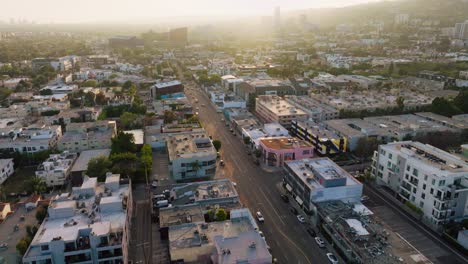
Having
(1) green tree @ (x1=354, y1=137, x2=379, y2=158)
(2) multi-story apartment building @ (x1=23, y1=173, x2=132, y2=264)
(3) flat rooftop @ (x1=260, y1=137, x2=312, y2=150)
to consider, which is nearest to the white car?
(3) flat rooftop @ (x1=260, y1=137, x2=312, y2=150)

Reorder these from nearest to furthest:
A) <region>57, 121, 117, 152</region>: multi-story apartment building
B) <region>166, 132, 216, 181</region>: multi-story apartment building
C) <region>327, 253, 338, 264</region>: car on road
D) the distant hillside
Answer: <region>327, 253, 338, 264</region>: car on road
<region>166, 132, 216, 181</region>: multi-story apartment building
<region>57, 121, 117, 152</region>: multi-story apartment building
the distant hillside

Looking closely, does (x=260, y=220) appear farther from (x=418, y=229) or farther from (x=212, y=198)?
(x=418, y=229)

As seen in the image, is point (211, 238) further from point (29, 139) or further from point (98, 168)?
point (29, 139)

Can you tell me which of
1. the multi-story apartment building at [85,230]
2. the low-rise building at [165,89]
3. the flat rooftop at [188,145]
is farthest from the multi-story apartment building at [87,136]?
the low-rise building at [165,89]

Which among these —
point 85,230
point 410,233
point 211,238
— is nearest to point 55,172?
point 85,230

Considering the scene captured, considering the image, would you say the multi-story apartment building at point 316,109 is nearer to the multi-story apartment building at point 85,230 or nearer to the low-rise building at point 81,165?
the low-rise building at point 81,165

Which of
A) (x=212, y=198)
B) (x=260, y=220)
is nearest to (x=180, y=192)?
(x=212, y=198)

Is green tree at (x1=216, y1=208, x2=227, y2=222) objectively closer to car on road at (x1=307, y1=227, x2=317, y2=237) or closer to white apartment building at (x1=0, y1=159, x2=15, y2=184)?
car on road at (x1=307, y1=227, x2=317, y2=237)
